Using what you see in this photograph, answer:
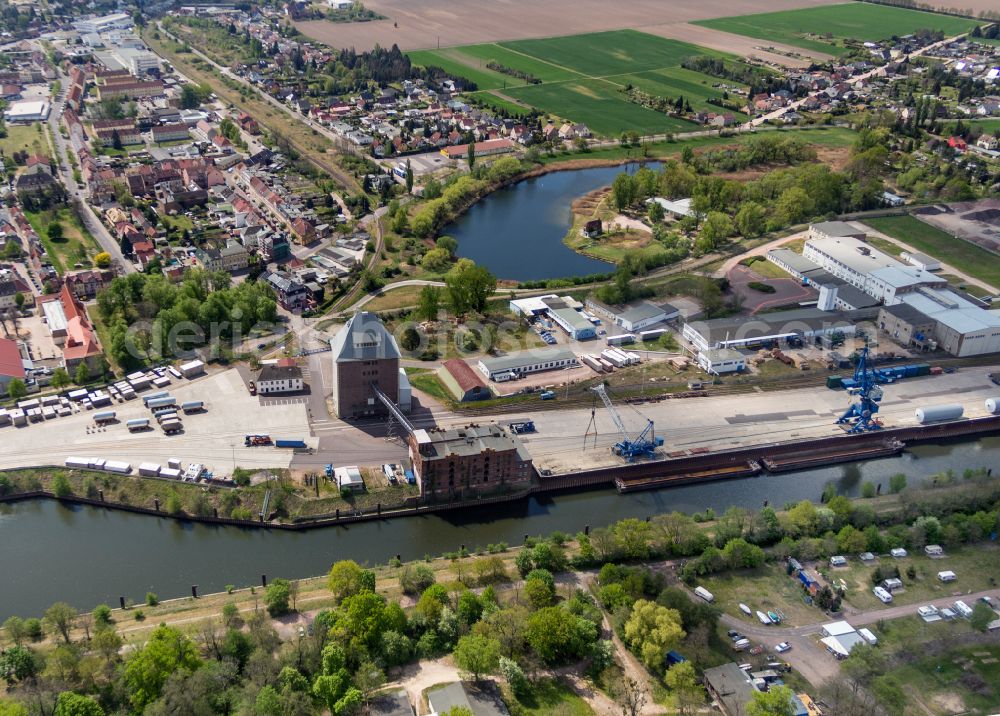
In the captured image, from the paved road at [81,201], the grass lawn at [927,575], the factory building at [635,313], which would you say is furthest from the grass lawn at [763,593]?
the paved road at [81,201]

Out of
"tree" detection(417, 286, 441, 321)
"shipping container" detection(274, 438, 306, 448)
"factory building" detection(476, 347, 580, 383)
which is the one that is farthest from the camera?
"tree" detection(417, 286, 441, 321)

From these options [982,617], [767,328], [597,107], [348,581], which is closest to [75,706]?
[348,581]

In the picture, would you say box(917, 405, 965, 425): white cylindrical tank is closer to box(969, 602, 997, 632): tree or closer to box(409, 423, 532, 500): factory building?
box(969, 602, 997, 632): tree

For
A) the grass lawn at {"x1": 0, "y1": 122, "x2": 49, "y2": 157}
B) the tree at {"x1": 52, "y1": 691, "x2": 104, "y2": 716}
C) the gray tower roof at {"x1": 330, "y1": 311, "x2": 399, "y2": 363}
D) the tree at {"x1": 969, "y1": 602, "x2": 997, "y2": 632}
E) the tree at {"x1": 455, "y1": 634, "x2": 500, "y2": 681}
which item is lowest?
the tree at {"x1": 969, "y1": 602, "x2": 997, "y2": 632}

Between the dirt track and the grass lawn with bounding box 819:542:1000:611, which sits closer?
the grass lawn with bounding box 819:542:1000:611

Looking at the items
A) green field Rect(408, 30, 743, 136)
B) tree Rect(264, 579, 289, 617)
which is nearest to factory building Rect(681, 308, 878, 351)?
tree Rect(264, 579, 289, 617)

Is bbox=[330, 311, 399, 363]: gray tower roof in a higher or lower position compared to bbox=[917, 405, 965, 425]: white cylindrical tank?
higher

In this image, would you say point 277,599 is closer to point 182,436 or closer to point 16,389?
point 182,436
